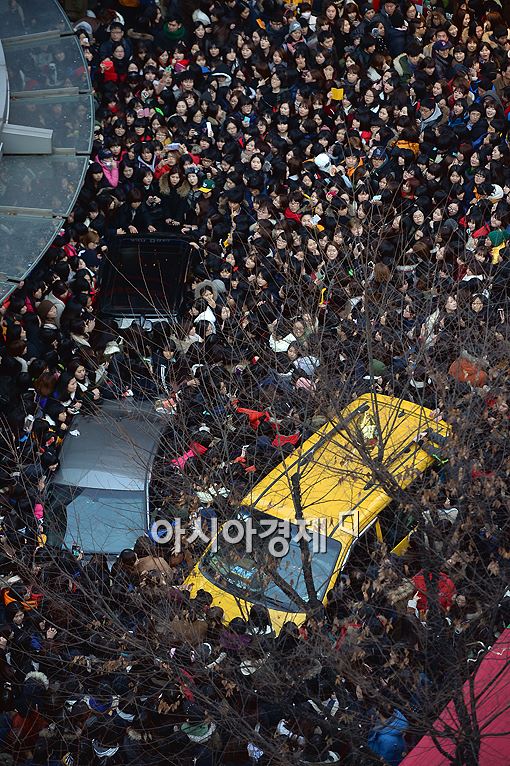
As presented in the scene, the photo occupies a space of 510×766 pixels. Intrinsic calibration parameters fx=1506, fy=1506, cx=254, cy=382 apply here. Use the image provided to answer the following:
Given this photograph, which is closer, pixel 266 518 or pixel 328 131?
pixel 266 518

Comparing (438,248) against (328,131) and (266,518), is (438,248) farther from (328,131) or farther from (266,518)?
(266,518)

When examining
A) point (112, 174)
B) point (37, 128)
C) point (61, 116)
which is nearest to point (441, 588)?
point (112, 174)

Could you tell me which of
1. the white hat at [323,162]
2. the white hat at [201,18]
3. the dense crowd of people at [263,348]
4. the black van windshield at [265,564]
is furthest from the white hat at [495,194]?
the black van windshield at [265,564]

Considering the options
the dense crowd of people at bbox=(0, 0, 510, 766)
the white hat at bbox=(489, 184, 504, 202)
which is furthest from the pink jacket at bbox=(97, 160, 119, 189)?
the white hat at bbox=(489, 184, 504, 202)

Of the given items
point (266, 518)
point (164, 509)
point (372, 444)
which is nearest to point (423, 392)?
point (372, 444)

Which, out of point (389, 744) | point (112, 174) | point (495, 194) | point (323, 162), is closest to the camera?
point (389, 744)

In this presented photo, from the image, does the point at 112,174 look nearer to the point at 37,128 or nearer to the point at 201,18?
the point at 37,128
